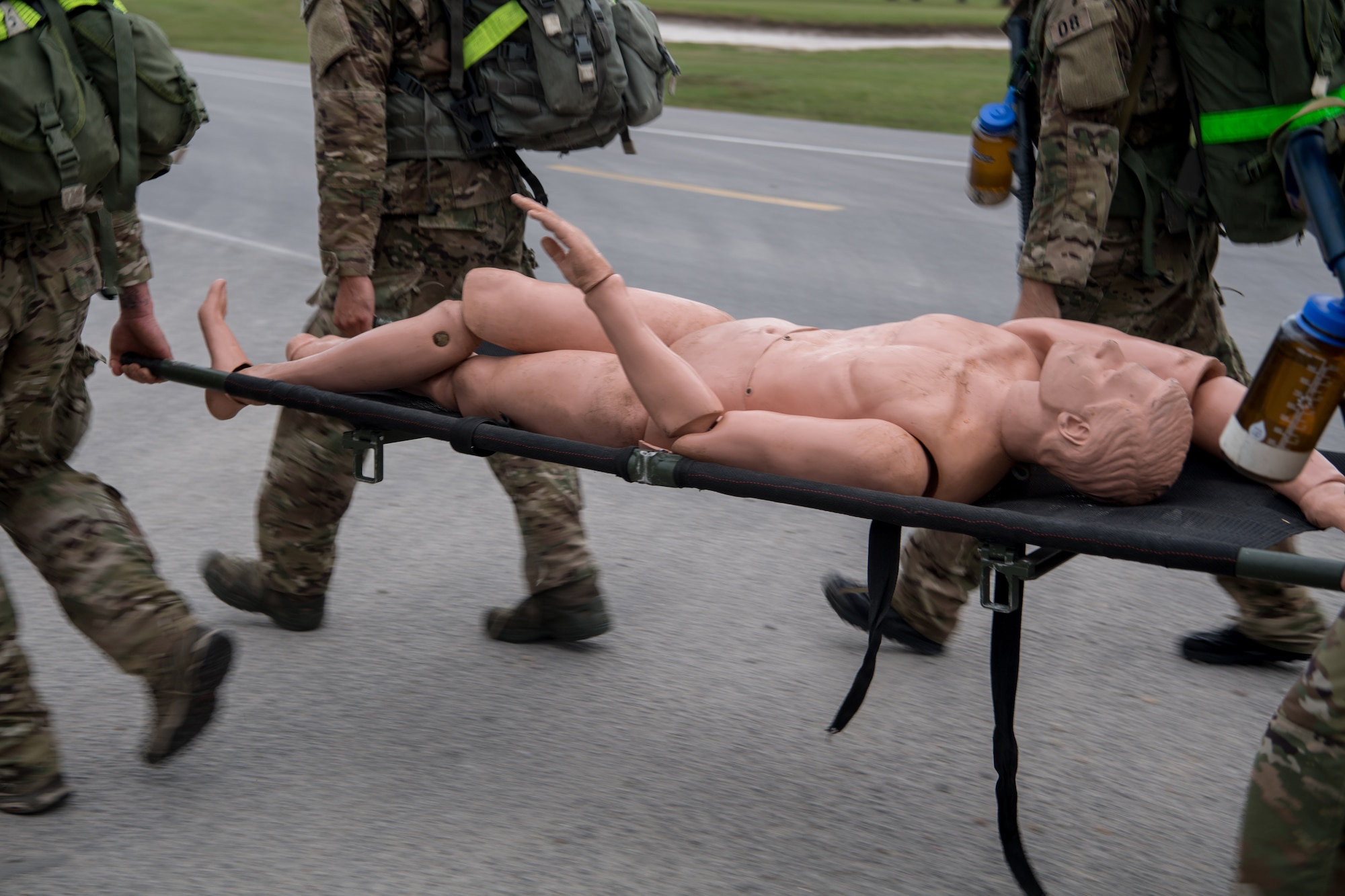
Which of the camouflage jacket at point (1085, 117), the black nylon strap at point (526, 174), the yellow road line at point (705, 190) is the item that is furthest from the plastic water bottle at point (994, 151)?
the yellow road line at point (705, 190)

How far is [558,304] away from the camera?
3.43 m

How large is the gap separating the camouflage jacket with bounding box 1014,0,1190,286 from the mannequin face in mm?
437

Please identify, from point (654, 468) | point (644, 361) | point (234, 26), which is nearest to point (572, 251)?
point (644, 361)

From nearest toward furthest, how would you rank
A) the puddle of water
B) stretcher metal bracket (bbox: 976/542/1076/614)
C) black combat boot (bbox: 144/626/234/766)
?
stretcher metal bracket (bbox: 976/542/1076/614), black combat boot (bbox: 144/626/234/766), the puddle of water

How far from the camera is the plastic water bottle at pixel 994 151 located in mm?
3617

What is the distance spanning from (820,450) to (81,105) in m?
1.68

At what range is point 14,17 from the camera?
2.64m

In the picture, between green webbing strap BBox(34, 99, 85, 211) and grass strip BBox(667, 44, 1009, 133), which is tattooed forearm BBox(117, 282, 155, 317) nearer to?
green webbing strap BBox(34, 99, 85, 211)

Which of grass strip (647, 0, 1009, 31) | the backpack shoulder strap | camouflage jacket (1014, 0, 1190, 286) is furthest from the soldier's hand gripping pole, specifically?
grass strip (647, 0, 1009, 31)

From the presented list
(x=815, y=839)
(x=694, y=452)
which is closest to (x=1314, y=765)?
(x=815, y=839)

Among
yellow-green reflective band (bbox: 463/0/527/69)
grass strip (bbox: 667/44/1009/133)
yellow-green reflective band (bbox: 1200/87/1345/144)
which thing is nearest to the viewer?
yellow-green reflective band (bbox: 1200/87/1345/144)

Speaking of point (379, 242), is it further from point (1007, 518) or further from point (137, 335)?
point (1007, 518)

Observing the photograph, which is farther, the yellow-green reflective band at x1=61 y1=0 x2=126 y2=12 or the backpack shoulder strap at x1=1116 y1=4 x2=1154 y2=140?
the backpack shoulder strap at x1=1116 y1=4 x2=1154 y2=140

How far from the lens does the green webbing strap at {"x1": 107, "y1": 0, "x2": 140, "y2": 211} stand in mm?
2818
